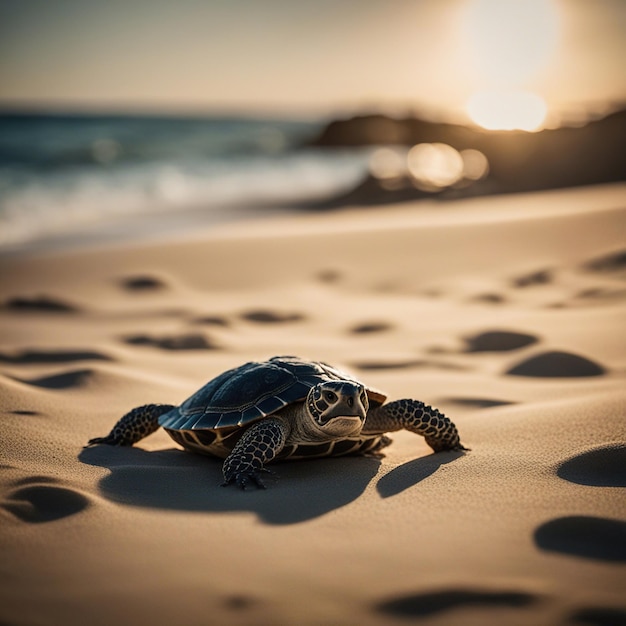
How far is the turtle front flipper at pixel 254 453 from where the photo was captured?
3.29 meters

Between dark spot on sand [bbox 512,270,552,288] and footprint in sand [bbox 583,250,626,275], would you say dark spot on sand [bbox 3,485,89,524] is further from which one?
footprint in sand [bbox 583,250,626,275]

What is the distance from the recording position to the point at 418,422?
12.0 ft

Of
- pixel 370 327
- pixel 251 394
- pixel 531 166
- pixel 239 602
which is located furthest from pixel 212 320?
pixel 531 166

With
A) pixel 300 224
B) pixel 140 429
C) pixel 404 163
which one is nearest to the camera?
pixel 140 429

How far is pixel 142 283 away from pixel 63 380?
3.51 meters

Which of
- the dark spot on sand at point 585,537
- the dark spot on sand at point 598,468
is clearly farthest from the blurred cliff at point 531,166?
the dark spot on sand at point 585,537

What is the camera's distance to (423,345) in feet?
19.7

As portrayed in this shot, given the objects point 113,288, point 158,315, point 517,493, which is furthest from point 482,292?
point 517,493

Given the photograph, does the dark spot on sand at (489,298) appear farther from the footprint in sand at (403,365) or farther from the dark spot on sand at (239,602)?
the dark spot on sand at (239,602)

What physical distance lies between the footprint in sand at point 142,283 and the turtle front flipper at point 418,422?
16.8 feet

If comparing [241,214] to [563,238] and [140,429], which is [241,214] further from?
[140,429]

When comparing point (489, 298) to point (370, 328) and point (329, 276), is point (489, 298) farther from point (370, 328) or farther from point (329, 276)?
point (329, 276)

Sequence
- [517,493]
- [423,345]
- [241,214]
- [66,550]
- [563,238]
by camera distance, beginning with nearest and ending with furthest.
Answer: [66,550] → [517,493] → [423,345] → [563,238] → [241,214]

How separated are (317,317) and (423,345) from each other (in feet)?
4.86
